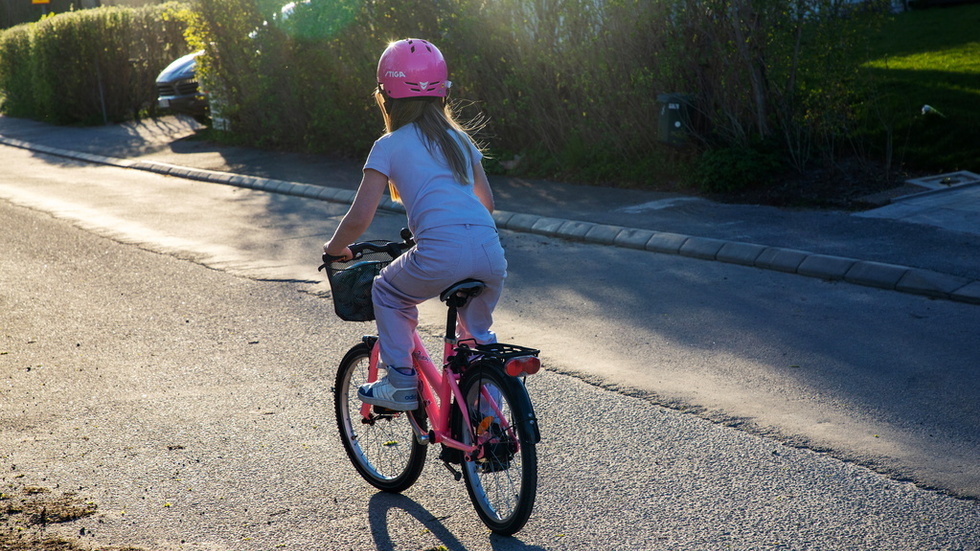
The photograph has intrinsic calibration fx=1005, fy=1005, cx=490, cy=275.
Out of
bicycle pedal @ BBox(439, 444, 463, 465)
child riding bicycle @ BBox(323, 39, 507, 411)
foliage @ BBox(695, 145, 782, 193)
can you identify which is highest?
child riding bicycle @ BBox(323, 39, 507, 411)

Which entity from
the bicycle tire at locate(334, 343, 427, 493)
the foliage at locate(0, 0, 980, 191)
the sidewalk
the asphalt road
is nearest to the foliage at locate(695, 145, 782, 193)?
the foliage at locate(0, 0, 980, 191)

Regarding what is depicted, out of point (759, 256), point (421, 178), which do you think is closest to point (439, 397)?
point (421, 178)

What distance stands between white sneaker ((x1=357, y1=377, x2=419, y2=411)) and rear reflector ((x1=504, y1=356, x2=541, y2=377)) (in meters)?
0.63

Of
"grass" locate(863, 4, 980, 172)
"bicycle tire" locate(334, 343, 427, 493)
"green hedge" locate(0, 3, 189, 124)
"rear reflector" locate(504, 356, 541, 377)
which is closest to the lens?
"rear reflector" locate(504, 356, 541, 377)

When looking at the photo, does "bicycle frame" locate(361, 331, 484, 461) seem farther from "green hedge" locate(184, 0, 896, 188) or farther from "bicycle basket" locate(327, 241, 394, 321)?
"green hedge" locate(184, 0, 896, 188)

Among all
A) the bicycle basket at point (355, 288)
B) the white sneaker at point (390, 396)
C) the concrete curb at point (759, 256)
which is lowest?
the concrete curb at point (759, 256)

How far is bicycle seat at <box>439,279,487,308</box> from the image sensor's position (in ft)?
12.7

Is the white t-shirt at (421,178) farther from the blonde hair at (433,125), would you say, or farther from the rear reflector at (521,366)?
the rear reflector at (521,366)

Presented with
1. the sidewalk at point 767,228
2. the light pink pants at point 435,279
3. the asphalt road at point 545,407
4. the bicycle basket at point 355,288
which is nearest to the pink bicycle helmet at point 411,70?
the light pink pants at point 435,279

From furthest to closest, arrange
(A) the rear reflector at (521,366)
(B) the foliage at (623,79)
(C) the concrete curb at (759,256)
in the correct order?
(B) the foliage at (623,79), (C) the concrete curb at (759,256), (A) the rear reflector at (521,366)

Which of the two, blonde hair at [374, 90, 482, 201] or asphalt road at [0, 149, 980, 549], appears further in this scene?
asphalt road at [0, 149, 980, 549]

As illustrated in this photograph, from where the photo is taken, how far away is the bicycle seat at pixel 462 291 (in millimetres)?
3867

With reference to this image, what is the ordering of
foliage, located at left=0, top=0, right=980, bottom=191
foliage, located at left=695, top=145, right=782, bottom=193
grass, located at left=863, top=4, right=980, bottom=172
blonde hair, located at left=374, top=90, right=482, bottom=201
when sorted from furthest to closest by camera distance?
grass, located at left=863, top=4, right=980, bottom=172
foliage, located at left=0, top=0, right=980, bottom=191
foliage, located at left=695, top=145, right=782, bottom=193
blonde hair, located at left=374, top=90, right=482, bottom=201

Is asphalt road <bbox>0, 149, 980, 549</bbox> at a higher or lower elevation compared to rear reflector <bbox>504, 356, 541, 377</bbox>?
lower
